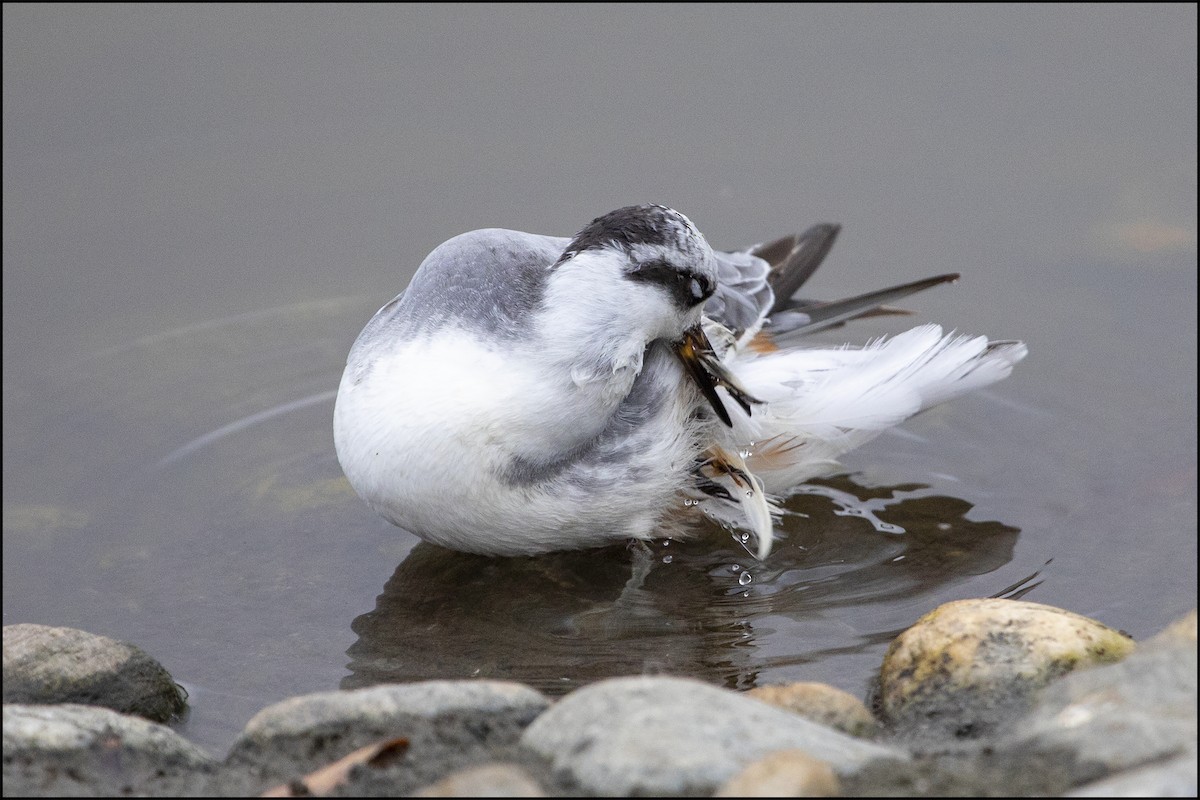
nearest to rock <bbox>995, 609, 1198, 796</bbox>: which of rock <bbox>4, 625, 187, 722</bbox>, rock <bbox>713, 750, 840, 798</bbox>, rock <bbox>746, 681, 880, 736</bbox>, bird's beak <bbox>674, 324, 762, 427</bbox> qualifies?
rock <bbox>746, 681, 880, 736</bbox>

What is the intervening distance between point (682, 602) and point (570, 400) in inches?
46.8

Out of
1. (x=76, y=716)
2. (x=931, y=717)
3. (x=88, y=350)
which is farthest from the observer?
(x=88, y=350)

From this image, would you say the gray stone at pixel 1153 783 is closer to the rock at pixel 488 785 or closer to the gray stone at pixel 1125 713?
the gray stone at pixel 1125 713

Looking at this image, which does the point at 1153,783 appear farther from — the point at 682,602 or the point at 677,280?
the point at 682,602

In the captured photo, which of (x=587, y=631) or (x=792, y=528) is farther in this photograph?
(x=792, y=528)

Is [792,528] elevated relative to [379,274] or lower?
lower

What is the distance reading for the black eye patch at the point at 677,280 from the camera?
4.70 meters

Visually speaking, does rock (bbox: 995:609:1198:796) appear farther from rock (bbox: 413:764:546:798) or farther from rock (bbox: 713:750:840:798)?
rock (bbox: 413:764:546:798)

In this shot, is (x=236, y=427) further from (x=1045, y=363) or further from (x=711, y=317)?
(x=1045, y=363)

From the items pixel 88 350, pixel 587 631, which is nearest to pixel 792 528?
pixel 587 631

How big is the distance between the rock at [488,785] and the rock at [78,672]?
1620mm

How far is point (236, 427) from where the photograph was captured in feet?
22.2

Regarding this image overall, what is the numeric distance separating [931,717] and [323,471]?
140 inches

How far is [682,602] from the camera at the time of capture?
547 centimetres
